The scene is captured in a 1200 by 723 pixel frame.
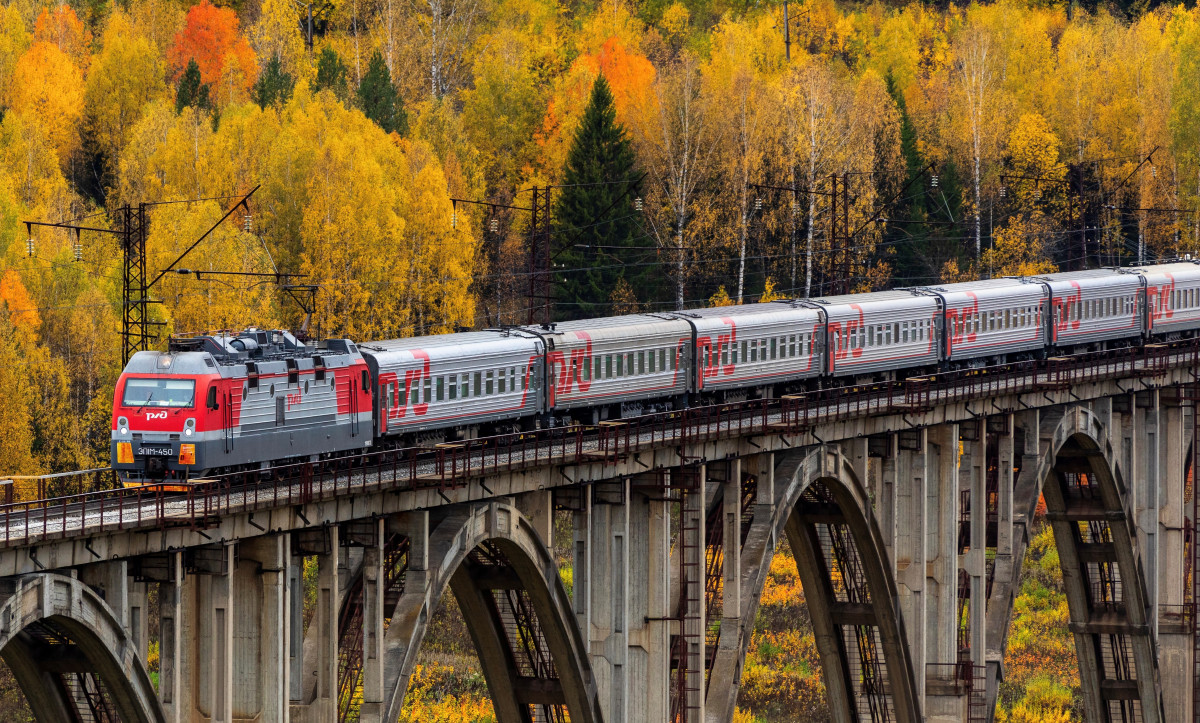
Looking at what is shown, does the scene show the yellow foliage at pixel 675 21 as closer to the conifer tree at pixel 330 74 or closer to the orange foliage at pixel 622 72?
the orange foliage at pixel 622 72

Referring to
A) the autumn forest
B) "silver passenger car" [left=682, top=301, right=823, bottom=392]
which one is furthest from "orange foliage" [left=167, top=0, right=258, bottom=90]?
"silver passenger car" [left=682, top=301, right=823, bottom=392]

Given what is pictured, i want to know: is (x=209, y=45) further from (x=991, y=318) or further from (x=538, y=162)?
(x=991, y=318)

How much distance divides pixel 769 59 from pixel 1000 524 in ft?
201

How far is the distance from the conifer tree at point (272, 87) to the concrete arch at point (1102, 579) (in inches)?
1714

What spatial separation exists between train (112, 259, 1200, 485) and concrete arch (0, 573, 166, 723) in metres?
4.30

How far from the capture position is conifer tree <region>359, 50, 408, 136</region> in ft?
304

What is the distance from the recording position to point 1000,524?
5738 centimetres

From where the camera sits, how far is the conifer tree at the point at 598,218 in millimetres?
90625

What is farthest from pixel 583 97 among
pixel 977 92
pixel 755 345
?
pixel 755 345

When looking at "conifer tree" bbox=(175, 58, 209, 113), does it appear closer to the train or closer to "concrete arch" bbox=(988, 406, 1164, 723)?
the train

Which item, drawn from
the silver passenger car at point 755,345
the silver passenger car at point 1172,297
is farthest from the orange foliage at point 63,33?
→ the silver passenger car at point 755,345

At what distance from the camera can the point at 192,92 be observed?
92.1m

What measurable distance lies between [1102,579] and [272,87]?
47.0 meters

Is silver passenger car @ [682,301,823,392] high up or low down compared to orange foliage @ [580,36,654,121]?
down
